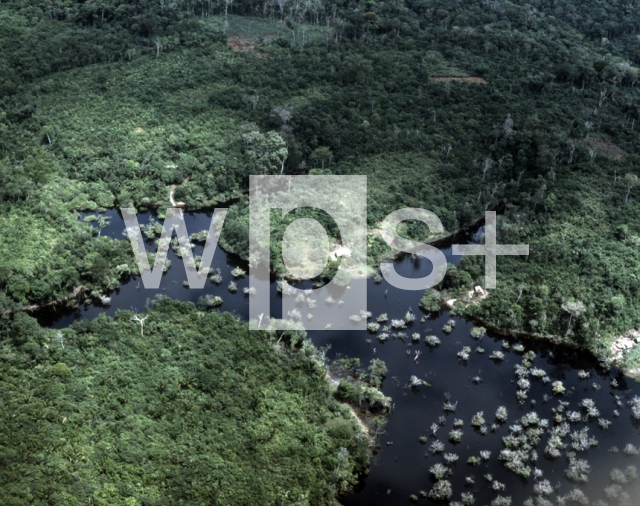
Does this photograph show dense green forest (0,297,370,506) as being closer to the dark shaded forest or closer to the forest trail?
the dark shaded forest

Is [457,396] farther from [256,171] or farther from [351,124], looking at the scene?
[351,124]

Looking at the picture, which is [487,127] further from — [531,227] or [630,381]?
[630,381]

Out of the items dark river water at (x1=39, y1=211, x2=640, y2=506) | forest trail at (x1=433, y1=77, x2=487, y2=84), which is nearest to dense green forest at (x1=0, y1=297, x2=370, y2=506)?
dark river water at (x1=39, y1=211, x2=640, y2=506)

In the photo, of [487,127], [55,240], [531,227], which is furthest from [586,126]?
[55,240]

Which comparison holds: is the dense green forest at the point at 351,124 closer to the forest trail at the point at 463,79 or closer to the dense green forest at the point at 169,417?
the forest trail at the point at 463,79

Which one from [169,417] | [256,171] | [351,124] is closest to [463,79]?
[351,124]

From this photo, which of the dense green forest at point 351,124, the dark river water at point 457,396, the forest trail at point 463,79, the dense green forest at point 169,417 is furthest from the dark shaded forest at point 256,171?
the dark river water at point 457,396

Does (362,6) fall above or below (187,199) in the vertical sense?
above
